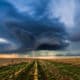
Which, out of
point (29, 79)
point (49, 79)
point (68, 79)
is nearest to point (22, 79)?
point (29, 79)

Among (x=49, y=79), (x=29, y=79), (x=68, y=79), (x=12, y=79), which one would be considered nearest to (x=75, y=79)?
(x=68, y=79)

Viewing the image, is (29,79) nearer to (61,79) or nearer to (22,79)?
(22,79)

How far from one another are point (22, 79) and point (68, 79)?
7050mm

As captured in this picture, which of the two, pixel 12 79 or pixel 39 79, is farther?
pixel 12 79

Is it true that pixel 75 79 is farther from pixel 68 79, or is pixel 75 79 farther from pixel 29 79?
pixel 29 79

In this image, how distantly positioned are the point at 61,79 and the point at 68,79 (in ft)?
3.51

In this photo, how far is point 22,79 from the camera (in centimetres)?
3638

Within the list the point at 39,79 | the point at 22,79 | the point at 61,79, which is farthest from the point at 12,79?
the point at 61,79

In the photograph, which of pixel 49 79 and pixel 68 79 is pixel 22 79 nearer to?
pixel 49 79

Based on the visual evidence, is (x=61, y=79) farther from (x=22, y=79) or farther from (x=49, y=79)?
(x=22, y=79)

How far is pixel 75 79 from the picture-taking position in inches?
1419

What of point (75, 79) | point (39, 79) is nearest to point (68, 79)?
point (75, 79)

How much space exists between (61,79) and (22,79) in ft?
19.6

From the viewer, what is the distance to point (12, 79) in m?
37.2
